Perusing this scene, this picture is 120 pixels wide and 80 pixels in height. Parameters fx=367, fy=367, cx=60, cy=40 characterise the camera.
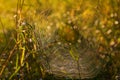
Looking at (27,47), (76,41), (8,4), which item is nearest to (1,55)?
(27,47)

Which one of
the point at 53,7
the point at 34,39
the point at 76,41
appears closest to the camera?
the point at 34,39

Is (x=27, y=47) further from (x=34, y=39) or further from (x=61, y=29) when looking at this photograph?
(x=61, y=29)

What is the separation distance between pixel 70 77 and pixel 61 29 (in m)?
1.32

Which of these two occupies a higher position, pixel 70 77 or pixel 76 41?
pixel 76 41

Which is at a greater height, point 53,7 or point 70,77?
point 53,7

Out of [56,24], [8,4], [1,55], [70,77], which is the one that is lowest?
[70,77]

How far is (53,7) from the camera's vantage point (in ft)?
16.2

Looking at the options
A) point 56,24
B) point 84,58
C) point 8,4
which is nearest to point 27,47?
point 84,58

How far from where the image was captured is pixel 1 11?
508cm

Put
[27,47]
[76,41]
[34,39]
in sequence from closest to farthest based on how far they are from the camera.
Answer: [34,39]
[27,47]
[76,41]

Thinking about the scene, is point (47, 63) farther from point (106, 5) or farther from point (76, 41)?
point (106, 5)

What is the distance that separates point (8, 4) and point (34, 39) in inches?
98.5

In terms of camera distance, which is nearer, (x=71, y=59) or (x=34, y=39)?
(x=34, y=39)

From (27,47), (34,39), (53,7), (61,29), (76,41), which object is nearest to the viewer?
(34,39)
